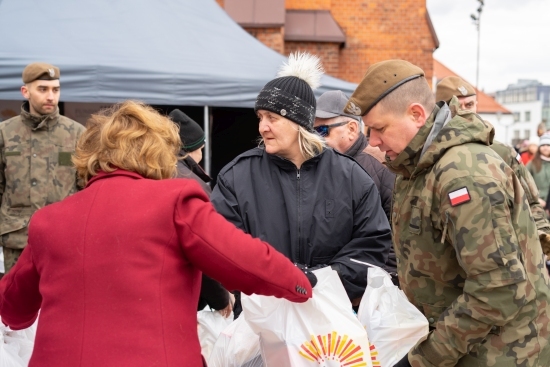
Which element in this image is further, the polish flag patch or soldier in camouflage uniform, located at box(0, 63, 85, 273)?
soldier in camouflage uniform, located at box(0, 63, 85, 273)

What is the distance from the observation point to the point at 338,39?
42.8ft

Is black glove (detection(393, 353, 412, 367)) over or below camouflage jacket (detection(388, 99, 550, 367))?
below

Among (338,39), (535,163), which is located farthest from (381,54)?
(535,163)

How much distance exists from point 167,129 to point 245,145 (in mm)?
7219

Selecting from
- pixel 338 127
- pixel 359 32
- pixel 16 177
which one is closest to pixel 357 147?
pixel 338 127

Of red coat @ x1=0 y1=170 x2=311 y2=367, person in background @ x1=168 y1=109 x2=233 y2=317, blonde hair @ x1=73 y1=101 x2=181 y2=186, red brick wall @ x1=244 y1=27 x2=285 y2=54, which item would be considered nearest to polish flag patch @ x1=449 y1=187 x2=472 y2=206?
red coat @ x1=0 y1=170 x2=311 y2=367

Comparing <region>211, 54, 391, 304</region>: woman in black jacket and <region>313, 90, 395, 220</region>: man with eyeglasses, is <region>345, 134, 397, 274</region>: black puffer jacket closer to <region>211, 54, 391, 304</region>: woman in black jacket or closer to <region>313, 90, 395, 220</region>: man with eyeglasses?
<region>313, 90, 395, 220</region>: man with eyeglasses

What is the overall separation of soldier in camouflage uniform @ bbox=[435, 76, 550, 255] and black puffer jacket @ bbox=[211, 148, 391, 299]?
2.01ft

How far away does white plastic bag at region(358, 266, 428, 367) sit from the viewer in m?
2.42

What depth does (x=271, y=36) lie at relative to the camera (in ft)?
41.9

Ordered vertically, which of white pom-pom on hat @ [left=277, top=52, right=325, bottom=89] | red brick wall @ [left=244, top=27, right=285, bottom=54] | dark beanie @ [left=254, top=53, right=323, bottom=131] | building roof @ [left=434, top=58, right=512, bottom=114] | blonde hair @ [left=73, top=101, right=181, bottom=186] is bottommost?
building roof @ [left=434, top=58, right=512, bottom=114]

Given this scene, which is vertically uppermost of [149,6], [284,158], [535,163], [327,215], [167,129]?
[149,6]

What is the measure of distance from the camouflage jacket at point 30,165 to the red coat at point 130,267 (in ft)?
11.3

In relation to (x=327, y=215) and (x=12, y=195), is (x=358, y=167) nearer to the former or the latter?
(x=327, y=215)
